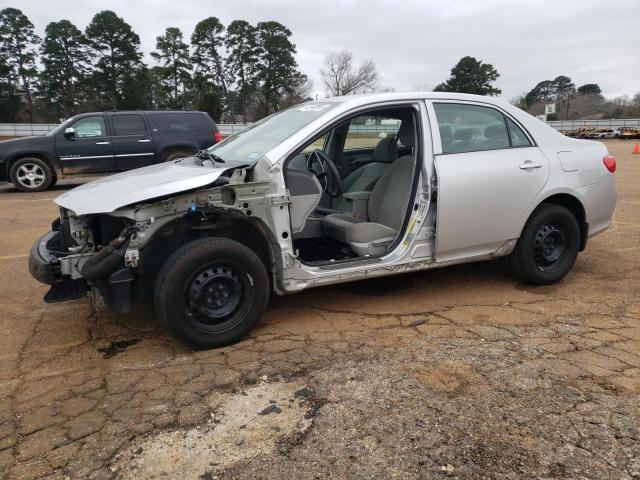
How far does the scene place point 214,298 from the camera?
11.0 ft

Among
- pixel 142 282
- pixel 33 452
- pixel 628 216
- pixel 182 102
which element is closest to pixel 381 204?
pixel 142 282

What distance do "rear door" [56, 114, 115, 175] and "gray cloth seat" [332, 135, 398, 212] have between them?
8062 mm

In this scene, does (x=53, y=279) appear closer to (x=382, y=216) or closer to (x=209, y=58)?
(x=382, y=216)

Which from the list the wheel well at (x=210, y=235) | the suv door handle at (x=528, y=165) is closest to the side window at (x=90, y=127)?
the wheel well at (x=210, y=235)

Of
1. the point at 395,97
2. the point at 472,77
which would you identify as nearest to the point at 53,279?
the point at 395,97

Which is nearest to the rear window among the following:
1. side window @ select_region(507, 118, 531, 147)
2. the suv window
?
the suv window

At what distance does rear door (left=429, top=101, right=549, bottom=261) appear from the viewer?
3.96 metres

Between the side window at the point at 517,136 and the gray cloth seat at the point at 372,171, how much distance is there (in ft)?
3.34

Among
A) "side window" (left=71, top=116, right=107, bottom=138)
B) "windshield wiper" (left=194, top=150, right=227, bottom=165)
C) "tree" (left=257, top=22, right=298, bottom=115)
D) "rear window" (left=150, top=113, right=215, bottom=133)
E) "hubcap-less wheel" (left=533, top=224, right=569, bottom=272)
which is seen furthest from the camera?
"tree" (left=257, top=22, right=298, bottom=115)

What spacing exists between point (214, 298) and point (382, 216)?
73.2 inches

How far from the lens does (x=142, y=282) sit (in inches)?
129

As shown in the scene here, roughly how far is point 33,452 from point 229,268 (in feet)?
4.81

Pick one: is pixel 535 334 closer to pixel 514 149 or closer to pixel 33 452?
pixel 514 149

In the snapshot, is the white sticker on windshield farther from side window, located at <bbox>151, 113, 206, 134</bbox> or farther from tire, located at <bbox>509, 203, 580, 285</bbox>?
side window, located at <bbox>151, 113, 206, 134</bbox>
